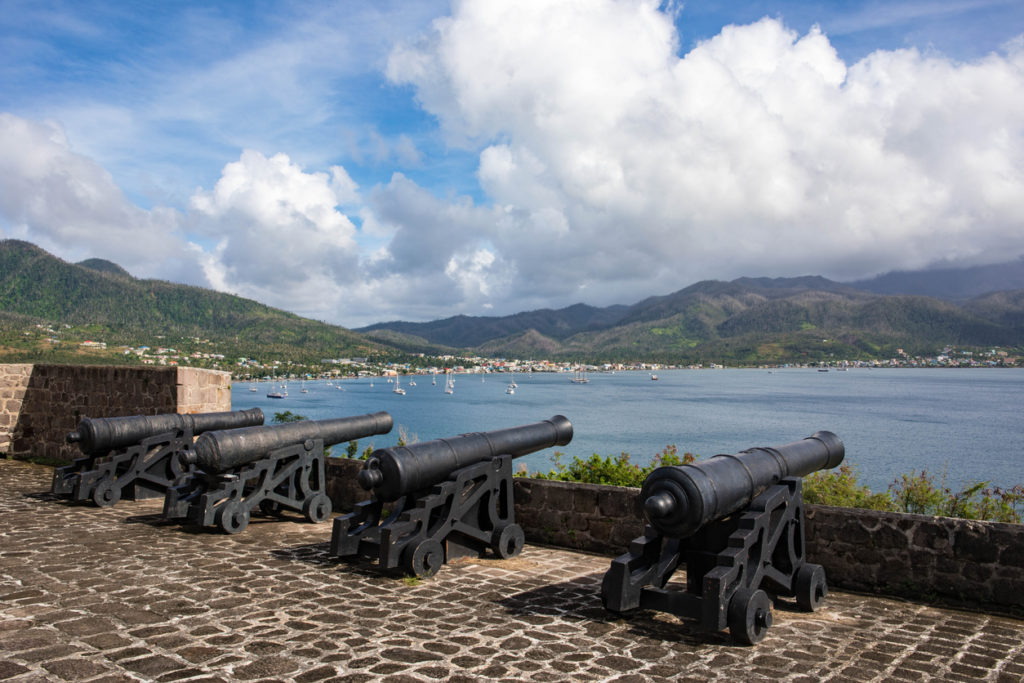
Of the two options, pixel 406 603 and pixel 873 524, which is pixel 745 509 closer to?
pixel 873 524

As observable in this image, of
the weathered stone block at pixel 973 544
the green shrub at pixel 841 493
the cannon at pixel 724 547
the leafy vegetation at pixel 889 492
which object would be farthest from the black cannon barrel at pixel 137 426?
the weathered stone block at pixel 973 544

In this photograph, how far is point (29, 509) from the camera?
8656mm

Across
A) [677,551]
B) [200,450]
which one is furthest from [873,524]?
[200,450]

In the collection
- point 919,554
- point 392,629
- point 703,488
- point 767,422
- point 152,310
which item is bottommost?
point 767,422

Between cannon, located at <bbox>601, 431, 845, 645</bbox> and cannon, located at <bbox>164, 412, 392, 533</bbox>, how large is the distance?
4.43 meters

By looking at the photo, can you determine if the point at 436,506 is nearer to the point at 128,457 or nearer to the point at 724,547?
the point at 724,547

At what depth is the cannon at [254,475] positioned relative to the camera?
7.64m

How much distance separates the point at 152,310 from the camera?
454ft

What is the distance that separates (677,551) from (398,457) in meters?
2.48

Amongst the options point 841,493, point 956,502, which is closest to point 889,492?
point 841,493

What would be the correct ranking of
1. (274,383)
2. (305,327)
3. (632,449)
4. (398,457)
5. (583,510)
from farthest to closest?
(305,327) → (274,383) → (632,449) → (583,510) → (398,457)

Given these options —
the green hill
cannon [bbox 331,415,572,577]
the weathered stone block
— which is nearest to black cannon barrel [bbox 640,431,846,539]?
the weathered stone block

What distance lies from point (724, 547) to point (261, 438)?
5268 millimetres

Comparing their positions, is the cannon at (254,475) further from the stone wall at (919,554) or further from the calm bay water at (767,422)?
the calm bay water at (767,422)
